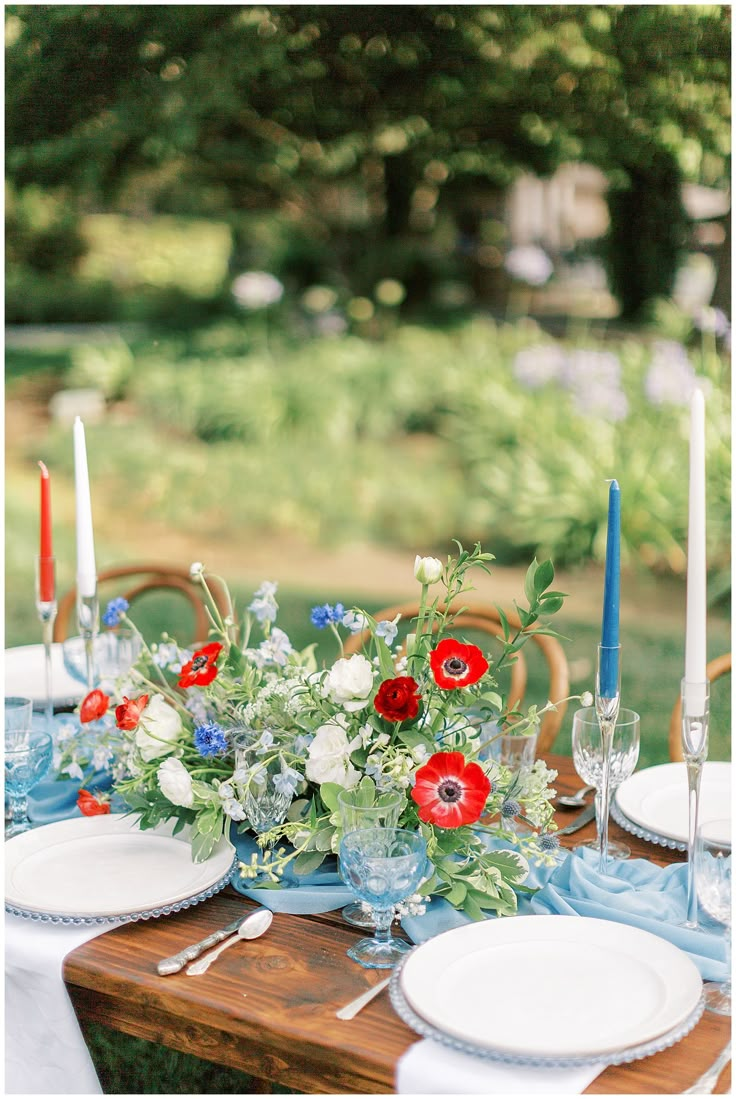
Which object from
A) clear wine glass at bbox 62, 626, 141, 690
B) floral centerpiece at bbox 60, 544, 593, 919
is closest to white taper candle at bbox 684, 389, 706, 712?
floral centerpiece at bbox 60, 544, 593, 919

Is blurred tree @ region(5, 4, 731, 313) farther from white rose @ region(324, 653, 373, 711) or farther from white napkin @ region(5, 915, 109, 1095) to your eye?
white napkin @ region(5, 915, 109, 1095)

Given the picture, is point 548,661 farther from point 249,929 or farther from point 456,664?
point 249,929

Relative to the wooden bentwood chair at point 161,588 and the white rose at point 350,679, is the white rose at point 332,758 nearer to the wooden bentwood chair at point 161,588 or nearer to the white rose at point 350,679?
the white rose at point 350,679

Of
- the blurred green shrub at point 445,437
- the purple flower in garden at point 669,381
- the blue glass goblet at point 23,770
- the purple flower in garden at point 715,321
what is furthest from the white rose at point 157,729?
the purple flower in garden at point 715,321

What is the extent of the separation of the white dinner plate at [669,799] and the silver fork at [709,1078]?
19.0 inches

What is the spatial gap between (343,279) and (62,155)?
2.28m

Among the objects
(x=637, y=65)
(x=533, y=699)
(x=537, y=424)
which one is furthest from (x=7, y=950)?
(x=637, y=65)

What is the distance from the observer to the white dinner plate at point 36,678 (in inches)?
86.0

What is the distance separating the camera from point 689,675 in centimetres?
126

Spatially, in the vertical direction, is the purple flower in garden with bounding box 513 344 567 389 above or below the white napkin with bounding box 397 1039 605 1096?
above

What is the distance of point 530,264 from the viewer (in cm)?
658

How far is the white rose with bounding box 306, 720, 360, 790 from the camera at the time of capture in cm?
135

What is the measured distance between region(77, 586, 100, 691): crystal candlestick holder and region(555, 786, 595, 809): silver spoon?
31.3 inches

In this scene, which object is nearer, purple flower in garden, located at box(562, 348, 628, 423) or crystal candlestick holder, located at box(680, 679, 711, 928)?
crystal candlestick holder, located at box(680, 679, 711, 928)
